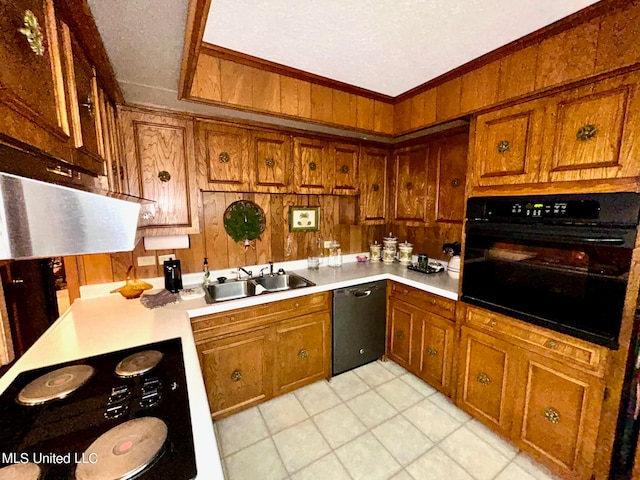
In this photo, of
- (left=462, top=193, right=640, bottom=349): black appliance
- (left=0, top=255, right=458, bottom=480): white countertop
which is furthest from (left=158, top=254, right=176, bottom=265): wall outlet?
(left=462, top=193, right=640, bottom=349): black appliance

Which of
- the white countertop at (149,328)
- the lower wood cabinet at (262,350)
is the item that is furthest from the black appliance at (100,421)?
the lower wood cabinet at (262,350)

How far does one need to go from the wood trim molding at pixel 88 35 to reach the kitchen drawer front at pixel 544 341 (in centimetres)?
235

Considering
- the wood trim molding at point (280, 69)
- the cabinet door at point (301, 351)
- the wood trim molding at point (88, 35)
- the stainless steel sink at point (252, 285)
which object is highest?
the wood trim molding at point (280, 69)

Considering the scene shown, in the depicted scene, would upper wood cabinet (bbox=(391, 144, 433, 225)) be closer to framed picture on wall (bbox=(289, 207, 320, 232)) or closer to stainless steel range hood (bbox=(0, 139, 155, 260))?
framed picture on wall (bbox=(289, 207, 320, 232))

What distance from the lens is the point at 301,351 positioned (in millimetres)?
2047

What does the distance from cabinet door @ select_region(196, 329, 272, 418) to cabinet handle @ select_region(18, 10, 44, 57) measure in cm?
154

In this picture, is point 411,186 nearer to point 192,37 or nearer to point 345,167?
point 345,167

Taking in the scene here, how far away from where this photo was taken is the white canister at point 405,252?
2693 millimetres

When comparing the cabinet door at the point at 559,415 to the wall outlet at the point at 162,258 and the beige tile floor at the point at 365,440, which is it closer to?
the beige tile floor at the point at 365,440

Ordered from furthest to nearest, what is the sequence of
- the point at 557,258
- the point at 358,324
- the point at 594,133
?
the point at 358,324 → the point at 557,258 → the point at 594,133

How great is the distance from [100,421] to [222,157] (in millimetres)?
1561

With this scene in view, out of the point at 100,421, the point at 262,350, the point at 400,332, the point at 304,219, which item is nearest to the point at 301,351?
the point at 262,350

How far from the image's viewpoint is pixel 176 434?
70cm

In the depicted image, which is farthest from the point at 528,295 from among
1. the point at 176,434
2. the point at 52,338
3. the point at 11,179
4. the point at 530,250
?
the point at 52,338
